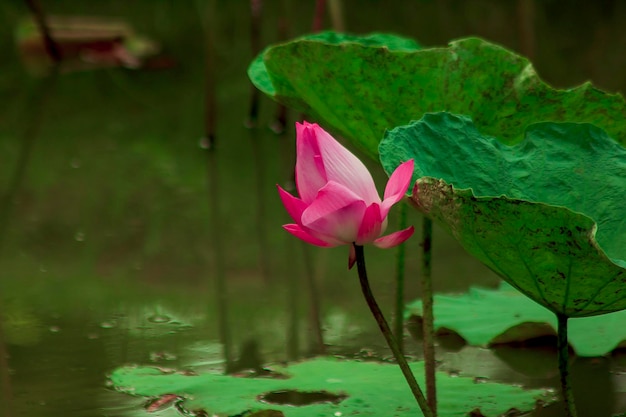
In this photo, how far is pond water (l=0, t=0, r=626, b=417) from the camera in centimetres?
135

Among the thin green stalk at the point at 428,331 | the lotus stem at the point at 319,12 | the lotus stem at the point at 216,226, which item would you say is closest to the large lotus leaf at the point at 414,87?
the thin green stalk at the point at 428,331

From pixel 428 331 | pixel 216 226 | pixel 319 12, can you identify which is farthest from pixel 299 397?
pixel 319 12

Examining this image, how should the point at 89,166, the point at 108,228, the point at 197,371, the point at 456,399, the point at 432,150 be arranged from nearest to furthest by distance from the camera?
the point at 432,150 → the point at 456,399 → the point at 197,371 → the point at 108,228 → the point at 89,166

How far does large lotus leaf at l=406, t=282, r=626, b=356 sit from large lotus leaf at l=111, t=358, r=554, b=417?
17 cm

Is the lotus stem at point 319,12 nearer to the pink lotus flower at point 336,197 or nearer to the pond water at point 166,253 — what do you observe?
the pond water at point 166,253

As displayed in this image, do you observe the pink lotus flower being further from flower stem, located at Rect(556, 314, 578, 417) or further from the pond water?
the pond water

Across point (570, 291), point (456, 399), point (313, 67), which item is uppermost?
point (313, 67)

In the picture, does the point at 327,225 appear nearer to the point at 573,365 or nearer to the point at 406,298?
the point at 573,365

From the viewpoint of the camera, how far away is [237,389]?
45.7 inches

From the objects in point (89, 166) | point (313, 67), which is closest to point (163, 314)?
point (313, 67)

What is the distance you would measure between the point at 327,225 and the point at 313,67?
0.41 m

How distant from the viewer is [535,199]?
1014mm

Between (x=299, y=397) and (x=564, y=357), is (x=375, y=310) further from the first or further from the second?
(x=299, y=397)

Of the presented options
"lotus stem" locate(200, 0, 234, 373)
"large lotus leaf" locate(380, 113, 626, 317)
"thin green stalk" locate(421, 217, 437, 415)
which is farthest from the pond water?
"large lotus leaf" locate(380, 113, 626, 317)
